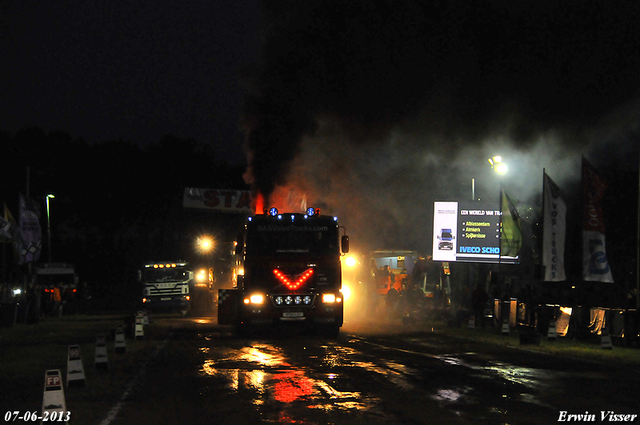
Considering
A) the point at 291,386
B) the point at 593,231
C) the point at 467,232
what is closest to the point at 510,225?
the point at 467,232

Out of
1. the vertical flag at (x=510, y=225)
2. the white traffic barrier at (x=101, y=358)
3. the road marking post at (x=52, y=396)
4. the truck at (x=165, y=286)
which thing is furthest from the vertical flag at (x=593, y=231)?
the truck at (x=165, y=286)

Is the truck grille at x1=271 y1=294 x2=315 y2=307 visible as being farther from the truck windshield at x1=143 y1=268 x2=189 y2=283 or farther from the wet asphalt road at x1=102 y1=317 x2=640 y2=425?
the truck windshield at x1=143 y1=268 x2=189 y2=283

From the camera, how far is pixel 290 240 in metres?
21.5

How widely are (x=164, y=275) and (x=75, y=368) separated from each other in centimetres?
3030

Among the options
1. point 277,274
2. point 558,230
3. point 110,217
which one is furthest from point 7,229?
point 110,217

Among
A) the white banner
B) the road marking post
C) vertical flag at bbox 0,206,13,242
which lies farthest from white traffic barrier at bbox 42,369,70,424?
the white banner

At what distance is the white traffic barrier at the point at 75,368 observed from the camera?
11594 millimetres

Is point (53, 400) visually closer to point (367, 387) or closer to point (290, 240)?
point (367, 387)

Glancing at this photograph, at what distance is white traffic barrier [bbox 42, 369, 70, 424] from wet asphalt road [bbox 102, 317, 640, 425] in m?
1.06

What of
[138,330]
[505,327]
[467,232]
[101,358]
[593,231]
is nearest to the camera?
[101,358]

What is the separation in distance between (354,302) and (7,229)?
16744mm

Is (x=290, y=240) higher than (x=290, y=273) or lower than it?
higher

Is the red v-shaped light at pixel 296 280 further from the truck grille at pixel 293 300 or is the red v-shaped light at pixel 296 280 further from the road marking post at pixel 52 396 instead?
the road marking post at pixel 52 396

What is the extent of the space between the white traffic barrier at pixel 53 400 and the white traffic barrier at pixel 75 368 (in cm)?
352
